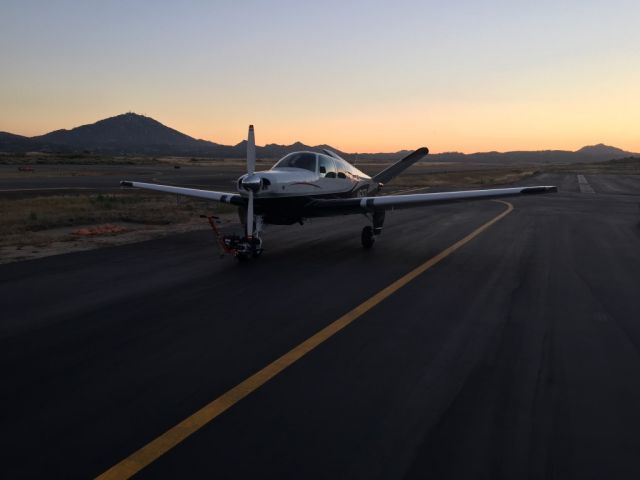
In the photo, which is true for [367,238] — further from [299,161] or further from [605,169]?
[605,169]

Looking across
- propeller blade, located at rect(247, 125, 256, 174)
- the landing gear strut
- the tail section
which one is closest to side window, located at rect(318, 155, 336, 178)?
propeller blade, located at rect(247, 125, 256, 174)

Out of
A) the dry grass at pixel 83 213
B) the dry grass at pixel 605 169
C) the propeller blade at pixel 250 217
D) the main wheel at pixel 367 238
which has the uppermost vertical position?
the dry grass at pixel 605 169

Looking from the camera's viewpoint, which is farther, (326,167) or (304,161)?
(326,167)

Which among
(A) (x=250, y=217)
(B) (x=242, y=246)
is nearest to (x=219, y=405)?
(B) (x=242, y=246)

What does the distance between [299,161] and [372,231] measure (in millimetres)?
2919

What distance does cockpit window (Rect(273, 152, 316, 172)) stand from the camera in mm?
13938

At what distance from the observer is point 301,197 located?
43.4 feet

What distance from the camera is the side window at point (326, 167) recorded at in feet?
47.0

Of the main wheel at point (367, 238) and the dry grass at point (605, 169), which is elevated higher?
the dry grass at point (605, 169)

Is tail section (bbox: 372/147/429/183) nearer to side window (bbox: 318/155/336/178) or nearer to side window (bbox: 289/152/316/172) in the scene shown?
side window (bbox: 318/155/336/178)

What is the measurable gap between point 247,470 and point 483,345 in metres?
3.79

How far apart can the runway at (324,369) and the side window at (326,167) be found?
12.7 feet

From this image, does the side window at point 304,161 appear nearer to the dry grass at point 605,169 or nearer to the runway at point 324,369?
the runway at point 324,369

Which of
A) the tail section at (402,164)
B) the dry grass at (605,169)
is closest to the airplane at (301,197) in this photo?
the tail section at (402,164)
